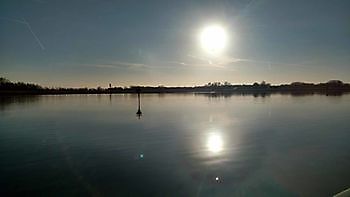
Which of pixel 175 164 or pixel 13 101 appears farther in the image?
pixel 13 101

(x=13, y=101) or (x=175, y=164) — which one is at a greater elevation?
(x=13, y=101)

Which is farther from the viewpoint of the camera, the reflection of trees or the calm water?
the reflection of trees

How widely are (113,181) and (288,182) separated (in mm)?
6914

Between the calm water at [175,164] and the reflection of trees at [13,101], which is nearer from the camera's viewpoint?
the calm water at [175,164]

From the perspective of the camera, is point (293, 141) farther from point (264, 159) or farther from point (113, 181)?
point (113, 181)

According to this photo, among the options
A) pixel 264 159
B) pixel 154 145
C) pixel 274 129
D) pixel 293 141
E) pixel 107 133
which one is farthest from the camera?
pixel 274 129

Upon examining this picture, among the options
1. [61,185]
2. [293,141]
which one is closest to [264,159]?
[293,141]

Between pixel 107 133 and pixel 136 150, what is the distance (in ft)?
22.2

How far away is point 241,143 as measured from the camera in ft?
53.0

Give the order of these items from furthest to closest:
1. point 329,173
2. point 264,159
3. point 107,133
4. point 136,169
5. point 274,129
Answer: point 274,129 → point 107,133 → point 264,159 → point 136,169 → point 329,173

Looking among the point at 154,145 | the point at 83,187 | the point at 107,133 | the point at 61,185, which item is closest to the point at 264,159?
the point at 154,145

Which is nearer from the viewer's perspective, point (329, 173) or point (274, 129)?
point (329, 173)

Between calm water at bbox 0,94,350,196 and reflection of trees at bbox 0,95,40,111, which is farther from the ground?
reflection of trees at bbox 0,95,40,111

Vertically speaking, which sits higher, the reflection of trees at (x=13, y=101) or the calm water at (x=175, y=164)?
the reflection of trees at (x=13, y=101)
